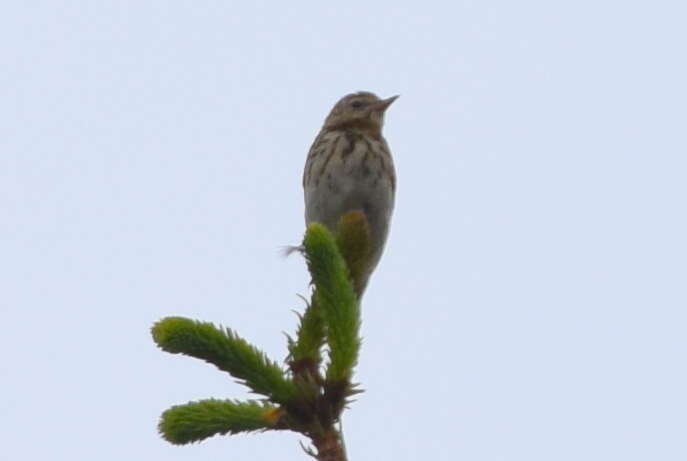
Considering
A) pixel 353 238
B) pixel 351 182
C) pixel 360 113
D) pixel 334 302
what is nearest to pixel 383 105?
pixel 360 113

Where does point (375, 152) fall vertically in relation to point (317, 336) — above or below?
above

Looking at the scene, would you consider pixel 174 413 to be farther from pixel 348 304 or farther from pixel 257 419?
pixel 348 304

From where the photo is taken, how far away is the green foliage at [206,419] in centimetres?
250

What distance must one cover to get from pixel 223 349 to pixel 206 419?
0.58 feet

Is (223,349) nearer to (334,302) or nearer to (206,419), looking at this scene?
(206,419)

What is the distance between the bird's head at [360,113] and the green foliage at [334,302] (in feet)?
17.1

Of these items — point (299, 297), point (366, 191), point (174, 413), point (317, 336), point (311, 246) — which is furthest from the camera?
point (366, 191)

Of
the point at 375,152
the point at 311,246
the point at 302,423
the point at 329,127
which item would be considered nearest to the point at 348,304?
the point at 311,246

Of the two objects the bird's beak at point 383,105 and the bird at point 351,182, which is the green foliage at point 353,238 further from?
the bird's beak at point 383,105

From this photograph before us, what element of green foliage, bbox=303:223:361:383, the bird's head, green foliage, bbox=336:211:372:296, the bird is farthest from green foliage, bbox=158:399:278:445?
the bird's head

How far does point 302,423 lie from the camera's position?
2.41m

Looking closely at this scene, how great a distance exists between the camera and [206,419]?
2504mm

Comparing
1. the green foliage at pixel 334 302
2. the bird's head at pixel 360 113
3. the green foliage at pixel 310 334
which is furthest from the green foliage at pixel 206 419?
the bird's head at pixel 360 113

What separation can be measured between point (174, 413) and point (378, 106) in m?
6.09
